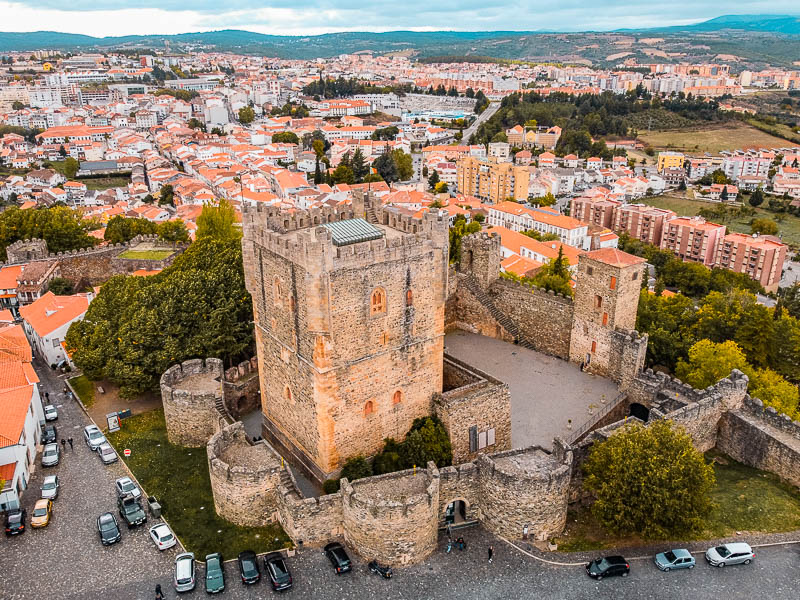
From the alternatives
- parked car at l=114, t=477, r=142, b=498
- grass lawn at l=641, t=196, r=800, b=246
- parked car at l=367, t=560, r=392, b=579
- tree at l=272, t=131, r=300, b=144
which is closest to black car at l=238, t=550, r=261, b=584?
parked car at l=367, t=560, r=392, b=579

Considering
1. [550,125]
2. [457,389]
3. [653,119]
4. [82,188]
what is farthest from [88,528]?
[653,119]

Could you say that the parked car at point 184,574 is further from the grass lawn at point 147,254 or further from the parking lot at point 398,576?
the grass lawn at point 147,254

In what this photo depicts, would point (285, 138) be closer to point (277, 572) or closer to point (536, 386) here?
point (536, 386)

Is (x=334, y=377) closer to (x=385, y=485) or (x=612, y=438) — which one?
(x=385, y=485)

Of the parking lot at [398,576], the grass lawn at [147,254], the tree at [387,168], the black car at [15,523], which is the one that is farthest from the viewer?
the tree at [387,168]

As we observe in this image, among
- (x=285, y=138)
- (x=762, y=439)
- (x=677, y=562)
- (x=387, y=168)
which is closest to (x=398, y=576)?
(x=677, y=562)

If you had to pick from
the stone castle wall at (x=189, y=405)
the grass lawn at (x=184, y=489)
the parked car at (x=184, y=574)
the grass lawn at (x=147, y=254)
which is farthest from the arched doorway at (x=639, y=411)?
the grass lawn at (x=147, y=254)
